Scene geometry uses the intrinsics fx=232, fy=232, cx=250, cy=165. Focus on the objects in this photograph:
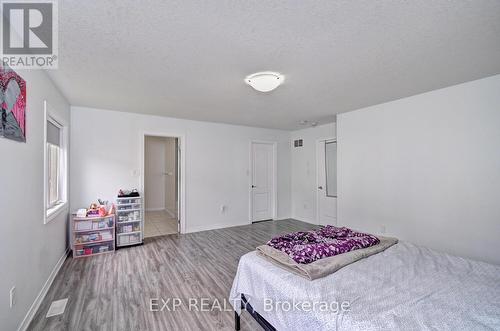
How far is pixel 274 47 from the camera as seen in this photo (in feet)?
6.58

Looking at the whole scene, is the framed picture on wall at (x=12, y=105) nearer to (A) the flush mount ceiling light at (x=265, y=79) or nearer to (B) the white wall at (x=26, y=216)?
(B) the white wall at (x=26, y=216)

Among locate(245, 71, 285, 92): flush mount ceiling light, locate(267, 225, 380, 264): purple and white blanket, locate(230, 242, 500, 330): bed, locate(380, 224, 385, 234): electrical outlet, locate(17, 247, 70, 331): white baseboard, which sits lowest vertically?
locate(17, 247, 70, 331): white baseboard

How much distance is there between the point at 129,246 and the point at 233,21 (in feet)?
12.7

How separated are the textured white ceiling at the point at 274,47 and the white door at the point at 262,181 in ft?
8.31

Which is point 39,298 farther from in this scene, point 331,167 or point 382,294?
point 331,167

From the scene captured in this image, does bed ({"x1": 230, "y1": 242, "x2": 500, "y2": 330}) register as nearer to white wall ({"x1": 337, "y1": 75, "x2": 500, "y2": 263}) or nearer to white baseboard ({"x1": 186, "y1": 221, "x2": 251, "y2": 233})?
white wall ({"x1": 337, "y1": 75, "x2": 500, "y2": 263})

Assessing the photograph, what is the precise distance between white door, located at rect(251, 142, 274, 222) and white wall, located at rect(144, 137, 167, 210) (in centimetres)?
347

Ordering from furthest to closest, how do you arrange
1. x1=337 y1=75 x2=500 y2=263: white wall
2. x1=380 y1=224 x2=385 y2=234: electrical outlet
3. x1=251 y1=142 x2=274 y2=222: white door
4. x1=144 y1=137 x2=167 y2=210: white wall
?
1. x1=144 y1=137 x2=167 y2=210: white wall
2. x1=251 y1=142 x2=274 y2=222: white door
3. x1=380 y1=224 x2=385 y2=234: electrical outlet
4. x1=337 y1=75 x2=500 y2=263: white wall

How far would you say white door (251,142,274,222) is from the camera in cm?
575

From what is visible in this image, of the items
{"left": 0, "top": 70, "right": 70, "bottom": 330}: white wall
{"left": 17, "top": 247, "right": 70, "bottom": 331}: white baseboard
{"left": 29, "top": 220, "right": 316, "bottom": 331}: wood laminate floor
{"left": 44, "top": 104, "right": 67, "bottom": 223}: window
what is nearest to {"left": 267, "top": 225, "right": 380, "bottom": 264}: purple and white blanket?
{"left": 29, "top": 220, "right": 316, "bottom": 331}: wood laminate floor

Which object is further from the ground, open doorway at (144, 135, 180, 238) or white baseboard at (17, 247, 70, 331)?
open doorway at (144, 135, 180, 238)

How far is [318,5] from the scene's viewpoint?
4.92 feet

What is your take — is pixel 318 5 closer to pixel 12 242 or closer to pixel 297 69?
pixel 297 69

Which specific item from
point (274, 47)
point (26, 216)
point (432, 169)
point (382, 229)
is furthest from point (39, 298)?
point (432, 169)
